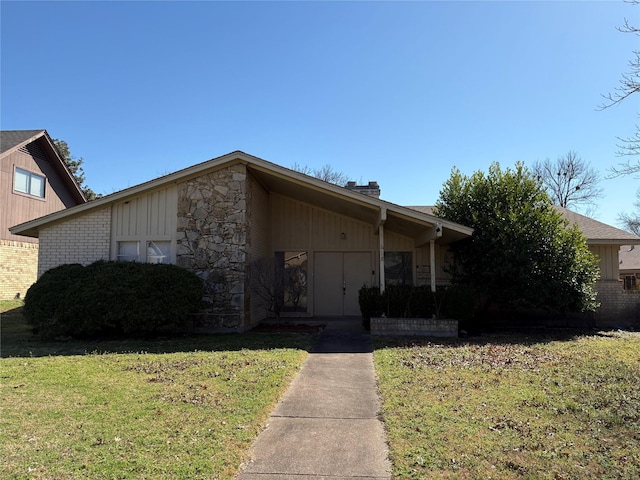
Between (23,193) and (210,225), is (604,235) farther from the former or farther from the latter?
(23,193)

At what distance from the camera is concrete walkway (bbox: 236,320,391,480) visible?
359 cm

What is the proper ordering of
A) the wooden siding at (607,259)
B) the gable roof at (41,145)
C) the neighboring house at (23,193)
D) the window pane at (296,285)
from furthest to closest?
the gable roof at (41,145) < the neighboring house at (23,193) < the wooden siding at (607,259) < the window pane at (296,285)

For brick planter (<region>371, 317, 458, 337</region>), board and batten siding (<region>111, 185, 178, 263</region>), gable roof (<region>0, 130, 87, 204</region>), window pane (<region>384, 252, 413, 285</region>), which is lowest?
brick planter (<region>371, 317, 458, 337</region>)

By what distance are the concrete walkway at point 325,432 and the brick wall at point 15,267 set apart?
16967mm

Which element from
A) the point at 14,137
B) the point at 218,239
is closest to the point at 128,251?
the point at 218,239

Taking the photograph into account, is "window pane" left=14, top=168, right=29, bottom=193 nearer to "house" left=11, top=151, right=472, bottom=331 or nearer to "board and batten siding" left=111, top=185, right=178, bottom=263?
"house" left=11, top=151, right=472, bottom=331

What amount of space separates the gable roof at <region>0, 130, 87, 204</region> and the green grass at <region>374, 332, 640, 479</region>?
61.8 ft

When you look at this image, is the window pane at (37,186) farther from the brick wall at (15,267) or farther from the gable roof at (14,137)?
the brick wall at (15,267)

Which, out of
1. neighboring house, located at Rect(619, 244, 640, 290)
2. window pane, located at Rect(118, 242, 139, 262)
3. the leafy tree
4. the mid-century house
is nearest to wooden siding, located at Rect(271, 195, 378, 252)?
the mid-century house

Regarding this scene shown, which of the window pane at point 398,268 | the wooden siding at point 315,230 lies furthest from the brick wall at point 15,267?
the window pane at point 398,268

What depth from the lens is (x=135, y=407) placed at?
500 cm

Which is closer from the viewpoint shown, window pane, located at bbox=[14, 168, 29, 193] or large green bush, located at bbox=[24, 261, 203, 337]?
large green bush, located at bbox=[24, 261, 203, 337]

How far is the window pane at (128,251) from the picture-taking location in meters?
11.9

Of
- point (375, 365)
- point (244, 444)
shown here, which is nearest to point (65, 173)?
point (375, 365)
